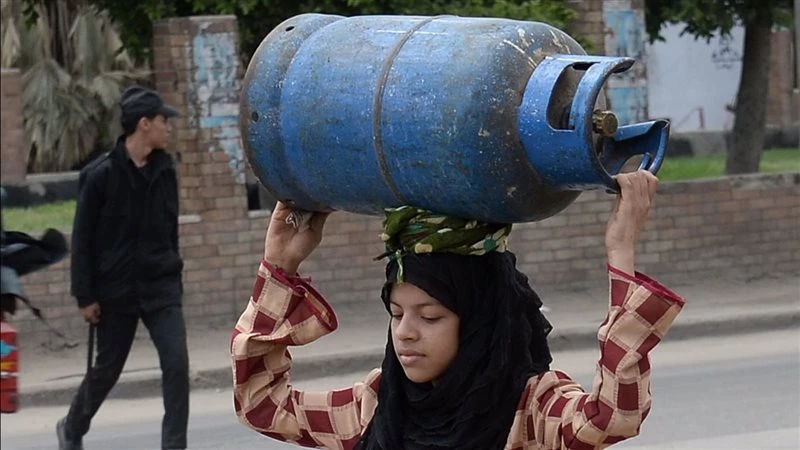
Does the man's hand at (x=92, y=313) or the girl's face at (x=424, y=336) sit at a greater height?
the girl's face at (x=424, y=336)

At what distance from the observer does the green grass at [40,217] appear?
48.2 feet

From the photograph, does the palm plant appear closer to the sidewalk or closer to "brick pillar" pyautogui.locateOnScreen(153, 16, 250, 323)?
"brick pillar" pyautogui.locateOnScreen(153, 16, 250, 323)

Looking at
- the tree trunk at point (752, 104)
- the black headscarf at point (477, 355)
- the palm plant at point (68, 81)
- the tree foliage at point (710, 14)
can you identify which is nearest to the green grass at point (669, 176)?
the tree trunk at point (752, 104)

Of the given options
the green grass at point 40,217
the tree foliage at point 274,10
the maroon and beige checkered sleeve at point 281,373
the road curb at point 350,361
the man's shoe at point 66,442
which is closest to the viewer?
the maroon and beige checkered sleeve at point 281,373

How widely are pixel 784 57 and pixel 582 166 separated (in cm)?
2290

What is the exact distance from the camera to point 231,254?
11008 millimetres

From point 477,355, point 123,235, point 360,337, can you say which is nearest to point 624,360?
point 477,355

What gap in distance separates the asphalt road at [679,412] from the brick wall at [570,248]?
1411 mm

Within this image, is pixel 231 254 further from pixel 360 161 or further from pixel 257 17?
pixel 360 161

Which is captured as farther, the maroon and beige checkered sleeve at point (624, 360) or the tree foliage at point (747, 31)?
the tree foliage at point (747, 31)

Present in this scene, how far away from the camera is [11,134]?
1803cm

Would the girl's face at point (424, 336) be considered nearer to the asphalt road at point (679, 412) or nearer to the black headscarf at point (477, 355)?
the black headscarf at point (477, 355)

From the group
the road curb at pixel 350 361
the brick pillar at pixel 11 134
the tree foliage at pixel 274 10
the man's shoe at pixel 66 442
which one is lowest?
the road curb at pixel 350 361

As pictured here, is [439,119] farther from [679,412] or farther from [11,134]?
[11,134]
